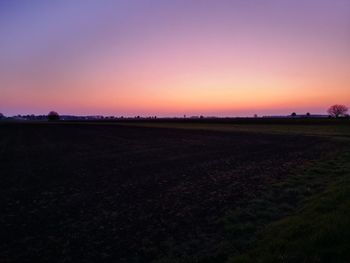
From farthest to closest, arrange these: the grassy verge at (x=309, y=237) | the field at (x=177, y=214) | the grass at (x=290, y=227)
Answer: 1. the field at (x=177, y=214)
2. the grass at (x=290, y=227)
3. the grassy verge at (x=309, y=237)

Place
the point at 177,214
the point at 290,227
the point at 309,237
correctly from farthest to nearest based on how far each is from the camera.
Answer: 1. the point at 177,214
2. the point at 290,227
3. the point at 309,237

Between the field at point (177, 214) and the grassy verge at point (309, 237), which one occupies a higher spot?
the grassy verge at point (309, 237)

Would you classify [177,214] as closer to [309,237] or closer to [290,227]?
[290,227]

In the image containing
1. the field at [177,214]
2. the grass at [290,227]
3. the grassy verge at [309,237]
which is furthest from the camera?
the field at [177,214]

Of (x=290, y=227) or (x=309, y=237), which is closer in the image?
(x=309, y=237)

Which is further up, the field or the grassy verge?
the grassy verge

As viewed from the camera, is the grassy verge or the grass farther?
the grass

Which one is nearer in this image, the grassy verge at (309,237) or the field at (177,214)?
the grassy verge at (309,237)

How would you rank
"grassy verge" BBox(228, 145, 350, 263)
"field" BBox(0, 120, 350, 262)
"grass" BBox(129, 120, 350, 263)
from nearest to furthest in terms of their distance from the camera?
"grassy verge" BBox(228, 145, 350, 263)
"grass" BBox(129, 120, 350, 263)
"field" BBox(0, 120, 350, 262)

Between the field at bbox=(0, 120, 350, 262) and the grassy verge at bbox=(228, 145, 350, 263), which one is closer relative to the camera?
the grassy verge at bbox=(228, 145, 350, 263)

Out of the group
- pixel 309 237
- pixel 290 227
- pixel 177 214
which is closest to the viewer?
pixel 309 237

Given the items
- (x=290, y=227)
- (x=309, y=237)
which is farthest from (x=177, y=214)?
(x=309, y=237)

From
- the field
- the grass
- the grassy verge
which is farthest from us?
the field

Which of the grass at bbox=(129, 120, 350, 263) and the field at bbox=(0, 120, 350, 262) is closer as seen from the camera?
the grass at bbox=(129, 120, 350, 263)
